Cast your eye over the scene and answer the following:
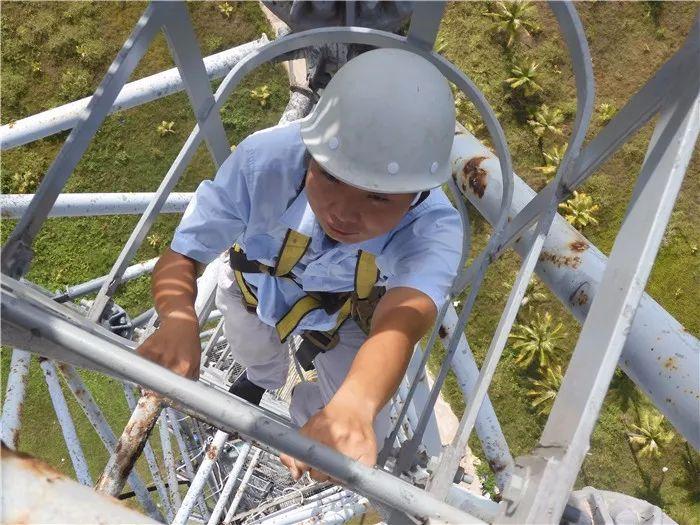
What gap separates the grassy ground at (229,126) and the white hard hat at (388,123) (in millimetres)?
7236

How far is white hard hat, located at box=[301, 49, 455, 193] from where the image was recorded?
2.37 m

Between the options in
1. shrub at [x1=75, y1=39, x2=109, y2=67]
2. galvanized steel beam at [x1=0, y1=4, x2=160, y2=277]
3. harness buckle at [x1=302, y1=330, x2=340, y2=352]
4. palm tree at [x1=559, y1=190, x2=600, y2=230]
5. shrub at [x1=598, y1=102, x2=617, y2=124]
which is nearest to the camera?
galvanized steel beam at [x1=0, y1=4, x2=160, y2=277]

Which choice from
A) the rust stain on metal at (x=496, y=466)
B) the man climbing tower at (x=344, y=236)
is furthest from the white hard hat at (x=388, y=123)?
the rust stain on metal at (x=496, y=466)

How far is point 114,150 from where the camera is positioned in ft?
33.3

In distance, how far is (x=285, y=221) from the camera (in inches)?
125

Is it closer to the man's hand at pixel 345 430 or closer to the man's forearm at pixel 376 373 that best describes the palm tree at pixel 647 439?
the man's forearm at pixel 376 373

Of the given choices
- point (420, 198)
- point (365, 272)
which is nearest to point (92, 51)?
point (365, 272)

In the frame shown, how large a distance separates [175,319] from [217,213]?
70cm

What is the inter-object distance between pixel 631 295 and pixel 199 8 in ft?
34.3

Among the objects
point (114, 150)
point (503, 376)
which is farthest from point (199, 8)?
point (503, 376)

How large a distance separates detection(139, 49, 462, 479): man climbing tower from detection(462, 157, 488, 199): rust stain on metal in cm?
20

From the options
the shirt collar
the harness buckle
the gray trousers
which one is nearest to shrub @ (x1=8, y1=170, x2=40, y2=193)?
the gray trousers

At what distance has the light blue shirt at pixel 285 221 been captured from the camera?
9.80 feet

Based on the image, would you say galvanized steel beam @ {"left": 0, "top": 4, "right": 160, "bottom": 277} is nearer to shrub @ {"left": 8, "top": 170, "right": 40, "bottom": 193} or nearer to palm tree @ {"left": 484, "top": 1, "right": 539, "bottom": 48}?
shrub @ {"left": 8, "top": 170, "right": 40, "bottom": 193}
